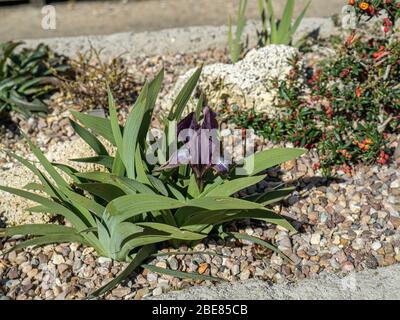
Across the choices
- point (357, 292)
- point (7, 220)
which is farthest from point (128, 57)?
point (357, 292)

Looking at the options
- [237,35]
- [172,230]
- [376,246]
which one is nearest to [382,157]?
[376,246]

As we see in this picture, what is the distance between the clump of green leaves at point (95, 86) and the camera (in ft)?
11.8

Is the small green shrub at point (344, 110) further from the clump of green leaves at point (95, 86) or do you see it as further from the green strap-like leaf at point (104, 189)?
the green strap-like leaf at point (104, 189)

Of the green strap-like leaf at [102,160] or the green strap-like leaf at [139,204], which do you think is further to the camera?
the green strap-like leaf at [102,160]

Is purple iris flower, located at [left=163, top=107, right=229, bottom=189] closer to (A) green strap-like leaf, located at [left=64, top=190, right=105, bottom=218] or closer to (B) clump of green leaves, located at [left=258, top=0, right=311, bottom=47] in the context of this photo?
(A) green strap-like leaf, located at [left=64, top=190, right=105, bottom=218]

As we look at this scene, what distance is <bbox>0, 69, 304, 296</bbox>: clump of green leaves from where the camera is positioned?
2209 millimetres

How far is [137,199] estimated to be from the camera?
83.4 inches

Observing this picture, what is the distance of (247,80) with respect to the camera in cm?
353

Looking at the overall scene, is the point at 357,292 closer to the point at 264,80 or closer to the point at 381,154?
the point at 381,154

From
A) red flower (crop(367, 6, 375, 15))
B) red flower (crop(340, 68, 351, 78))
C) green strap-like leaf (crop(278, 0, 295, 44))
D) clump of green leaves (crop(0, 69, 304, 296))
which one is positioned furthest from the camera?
green strap-like leaf (crop(278, 0, 295, 44))

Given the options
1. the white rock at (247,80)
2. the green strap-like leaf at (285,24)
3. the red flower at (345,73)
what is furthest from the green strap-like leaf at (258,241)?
the green strap-like leaf at (285,24)

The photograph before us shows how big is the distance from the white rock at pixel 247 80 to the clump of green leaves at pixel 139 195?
1061 millimetres

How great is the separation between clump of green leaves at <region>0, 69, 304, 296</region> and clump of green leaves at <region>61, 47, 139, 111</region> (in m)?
1.08

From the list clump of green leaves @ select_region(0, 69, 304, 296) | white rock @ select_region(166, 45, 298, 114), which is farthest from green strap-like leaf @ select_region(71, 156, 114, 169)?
white rock @ select_region(166, 45, 298, 114)
